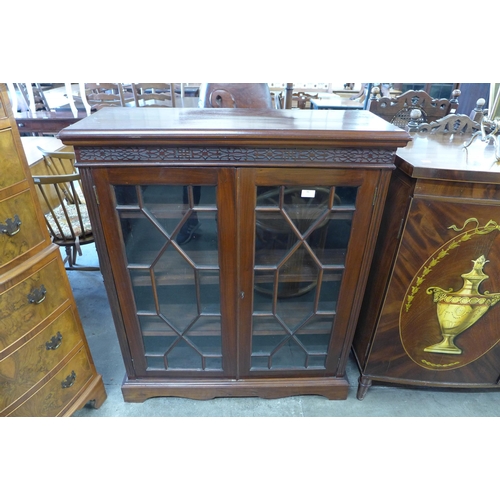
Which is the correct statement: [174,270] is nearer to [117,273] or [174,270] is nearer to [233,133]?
[117,273]

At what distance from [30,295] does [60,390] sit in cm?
33

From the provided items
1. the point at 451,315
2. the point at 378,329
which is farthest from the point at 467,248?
the point at 378,329

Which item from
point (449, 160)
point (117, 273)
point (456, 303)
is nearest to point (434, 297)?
point (456, 303)

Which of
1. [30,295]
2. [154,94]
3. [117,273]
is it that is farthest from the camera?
[154,94]

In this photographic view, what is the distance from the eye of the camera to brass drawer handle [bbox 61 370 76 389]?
97cm

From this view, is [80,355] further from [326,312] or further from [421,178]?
[421,178]

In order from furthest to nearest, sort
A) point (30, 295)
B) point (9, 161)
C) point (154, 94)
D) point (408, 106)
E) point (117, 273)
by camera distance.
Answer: point (154, 94), point (408, 106), point (117, 273), point (30, 295), point (9, 161)

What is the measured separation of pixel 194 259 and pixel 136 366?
0.47 meters

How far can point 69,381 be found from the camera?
99 centimetres

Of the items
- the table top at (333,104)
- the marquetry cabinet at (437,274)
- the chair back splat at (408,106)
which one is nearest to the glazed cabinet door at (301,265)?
the marquetry cabinet at (437,274)

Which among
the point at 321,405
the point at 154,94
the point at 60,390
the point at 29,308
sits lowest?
the point at 321,405

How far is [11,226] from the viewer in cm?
74

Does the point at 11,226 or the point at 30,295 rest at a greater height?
the point at 11,226

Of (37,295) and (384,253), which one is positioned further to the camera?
(384,253)
